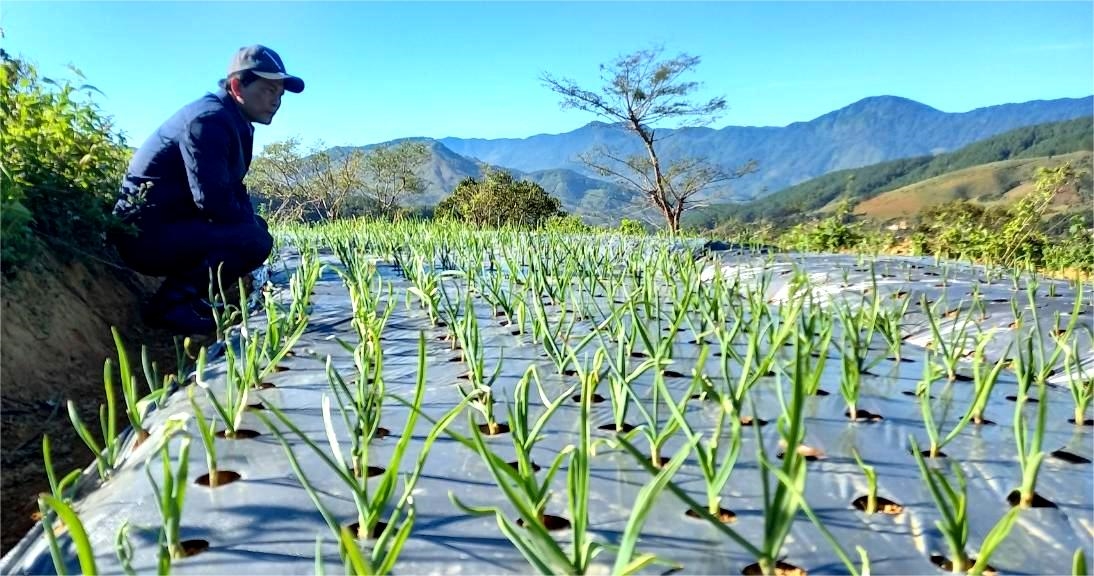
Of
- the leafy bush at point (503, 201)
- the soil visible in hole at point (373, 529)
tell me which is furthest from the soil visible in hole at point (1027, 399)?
the leafy bush at point (503, 201)

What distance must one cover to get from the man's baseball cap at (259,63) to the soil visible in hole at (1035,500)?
3206 millimetres

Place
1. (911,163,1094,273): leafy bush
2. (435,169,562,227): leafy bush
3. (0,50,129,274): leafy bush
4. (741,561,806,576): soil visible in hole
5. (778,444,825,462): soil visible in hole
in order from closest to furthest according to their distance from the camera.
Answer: (741,561,806,576): soil visible in hole
(778,444,825,462): soil visible in hole
(0,50,129,274): leafy bush
(911,163,1094,273): leafy bush
(435,169,562,227): leafy bush

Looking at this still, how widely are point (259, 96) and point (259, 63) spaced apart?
0.17 m

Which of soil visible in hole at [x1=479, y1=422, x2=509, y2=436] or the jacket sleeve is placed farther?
the jacket sleeve

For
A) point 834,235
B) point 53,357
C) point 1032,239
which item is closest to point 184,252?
point 53,357

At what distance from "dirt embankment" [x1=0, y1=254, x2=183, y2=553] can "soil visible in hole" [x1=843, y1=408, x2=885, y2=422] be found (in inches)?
80.2

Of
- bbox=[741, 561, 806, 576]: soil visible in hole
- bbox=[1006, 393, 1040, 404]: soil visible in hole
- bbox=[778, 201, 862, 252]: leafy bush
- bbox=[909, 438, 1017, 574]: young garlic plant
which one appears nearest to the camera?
bbox=[909, 438, 1017, 574]: young garlic plant

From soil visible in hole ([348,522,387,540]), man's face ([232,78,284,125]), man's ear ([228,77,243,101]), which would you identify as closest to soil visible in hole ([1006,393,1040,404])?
soil visible in hole ([348,522,387,540])

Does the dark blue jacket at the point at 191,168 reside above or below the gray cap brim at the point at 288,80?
below

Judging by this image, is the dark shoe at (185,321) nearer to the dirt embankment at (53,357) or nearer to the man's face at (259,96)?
the dirt embankment at (53,357)

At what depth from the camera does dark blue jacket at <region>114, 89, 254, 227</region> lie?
10.3ft

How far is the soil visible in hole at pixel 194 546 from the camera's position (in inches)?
42.2

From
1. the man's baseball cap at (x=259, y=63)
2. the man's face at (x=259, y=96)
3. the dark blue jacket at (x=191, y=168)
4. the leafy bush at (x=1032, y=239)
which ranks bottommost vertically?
the leafy bush at (x=1032, y=239)

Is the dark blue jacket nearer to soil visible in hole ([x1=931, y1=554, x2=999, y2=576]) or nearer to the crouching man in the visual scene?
the crouching man
